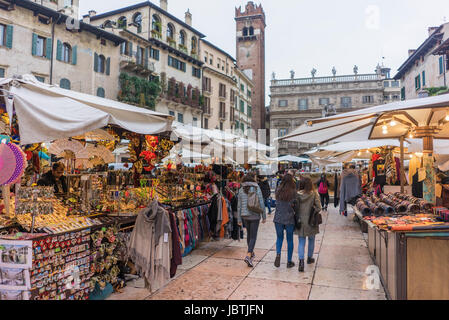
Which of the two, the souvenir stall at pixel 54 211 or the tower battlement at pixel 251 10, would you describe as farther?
the tower battlement at pixel 251 10

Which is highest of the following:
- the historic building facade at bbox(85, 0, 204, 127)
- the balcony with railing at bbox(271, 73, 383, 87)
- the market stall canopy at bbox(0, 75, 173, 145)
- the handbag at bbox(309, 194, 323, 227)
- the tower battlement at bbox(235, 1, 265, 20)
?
the tower battlement at bbox(235, 1, 265, 20)

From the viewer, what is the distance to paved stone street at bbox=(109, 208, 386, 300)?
4387 millimetres

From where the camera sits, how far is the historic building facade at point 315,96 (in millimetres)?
46062

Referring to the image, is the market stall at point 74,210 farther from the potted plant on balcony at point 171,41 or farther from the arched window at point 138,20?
the potted plant on balcony at point 171,41


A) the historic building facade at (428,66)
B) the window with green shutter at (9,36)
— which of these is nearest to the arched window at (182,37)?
the window with green shutter at (9,36)

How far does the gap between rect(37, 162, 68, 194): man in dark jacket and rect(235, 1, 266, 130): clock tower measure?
45.4 m

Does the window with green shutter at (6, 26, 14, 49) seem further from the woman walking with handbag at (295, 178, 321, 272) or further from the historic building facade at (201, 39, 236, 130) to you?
the historic building facade at (201, 39, 236, 130)

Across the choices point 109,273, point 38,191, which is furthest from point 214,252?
point 38,191

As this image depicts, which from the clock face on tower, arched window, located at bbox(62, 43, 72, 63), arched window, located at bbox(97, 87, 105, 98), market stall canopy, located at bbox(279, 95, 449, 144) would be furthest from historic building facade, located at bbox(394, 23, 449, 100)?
the clock face on tower

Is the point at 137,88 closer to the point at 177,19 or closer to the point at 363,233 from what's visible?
the point at 177,19

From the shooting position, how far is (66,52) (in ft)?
67.8

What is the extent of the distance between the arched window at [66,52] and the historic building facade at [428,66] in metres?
21.0

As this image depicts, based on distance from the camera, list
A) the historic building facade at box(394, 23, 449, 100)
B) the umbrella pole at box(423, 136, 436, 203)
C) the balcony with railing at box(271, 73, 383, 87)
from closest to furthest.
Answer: the umbrella pole at box(423, 136, 436, 203) → the historic building facade at box(394, 23, 449, 100) → the balcony with railing at box(271, 73, 383, 87)

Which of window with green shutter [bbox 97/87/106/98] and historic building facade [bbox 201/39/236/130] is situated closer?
window with green shutter [bbox 97/87/106/98]
